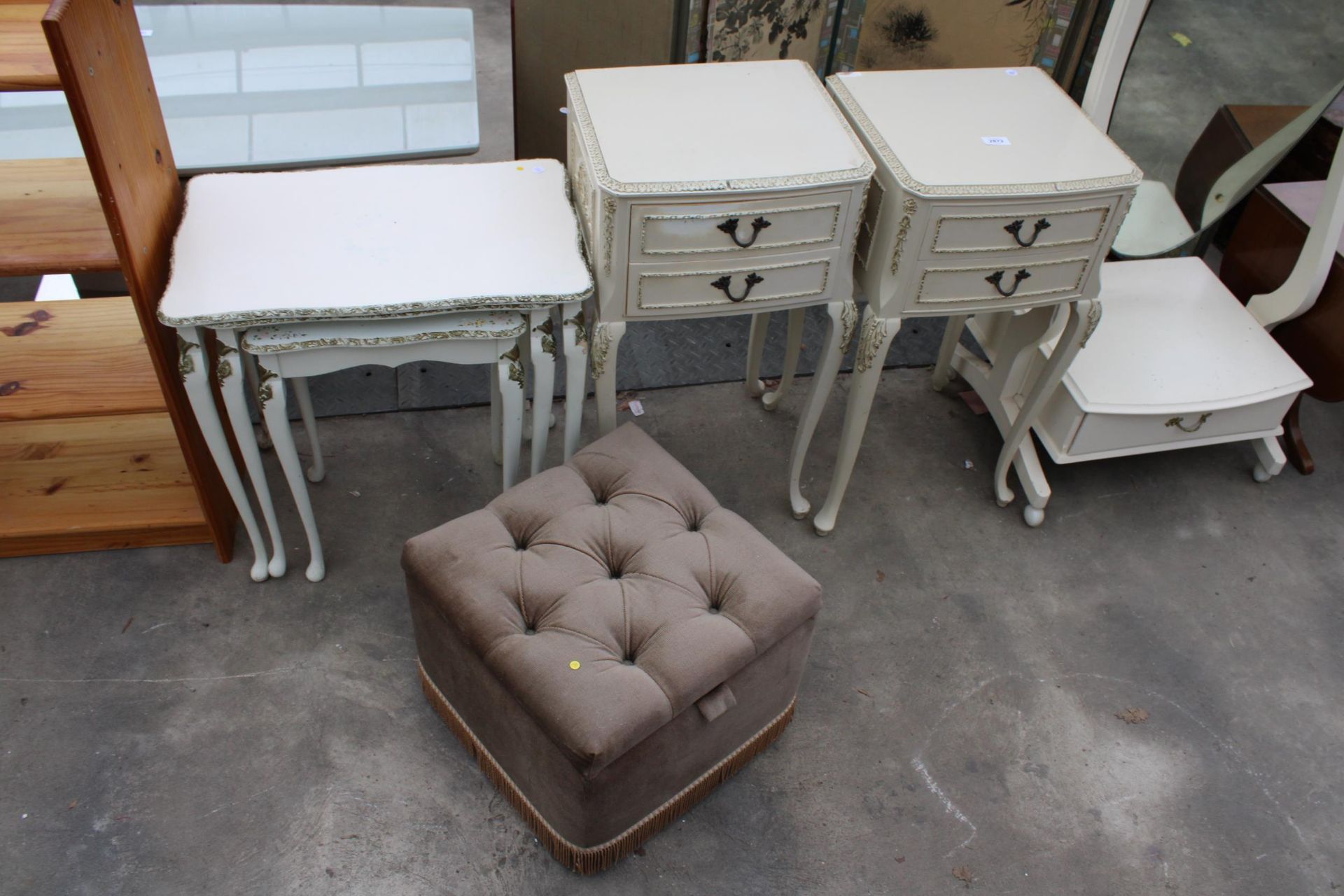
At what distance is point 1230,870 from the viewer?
6.85 ft

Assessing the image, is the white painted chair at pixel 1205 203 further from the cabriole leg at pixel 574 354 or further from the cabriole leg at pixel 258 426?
A: the cabriole leg at pixel 258 426

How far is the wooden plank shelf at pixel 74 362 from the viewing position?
2154mm

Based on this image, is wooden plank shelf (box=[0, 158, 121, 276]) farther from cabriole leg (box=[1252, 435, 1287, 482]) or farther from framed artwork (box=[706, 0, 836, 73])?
cabriole leg (box=[1252, 435, 1287, 482])

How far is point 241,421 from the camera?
207cm

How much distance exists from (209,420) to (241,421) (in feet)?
0.20

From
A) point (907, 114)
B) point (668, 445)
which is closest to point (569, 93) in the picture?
point (907, 114)

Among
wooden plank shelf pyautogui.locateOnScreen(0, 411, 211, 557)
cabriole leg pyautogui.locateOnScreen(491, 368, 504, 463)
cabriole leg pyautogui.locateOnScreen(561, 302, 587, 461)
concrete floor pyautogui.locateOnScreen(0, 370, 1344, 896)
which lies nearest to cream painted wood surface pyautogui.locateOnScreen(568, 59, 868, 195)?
cabriole leg pyautogui.locateOnScreen(561, 302, 587, 461)

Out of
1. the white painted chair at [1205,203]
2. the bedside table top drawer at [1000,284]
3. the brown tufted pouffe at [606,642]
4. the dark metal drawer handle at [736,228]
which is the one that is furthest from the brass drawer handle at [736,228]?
the white painted chair at [1205,203]

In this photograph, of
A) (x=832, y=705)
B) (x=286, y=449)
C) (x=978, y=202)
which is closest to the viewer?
(x=978, y=202)

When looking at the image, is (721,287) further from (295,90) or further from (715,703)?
(295,90)

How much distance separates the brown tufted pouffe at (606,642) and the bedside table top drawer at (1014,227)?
2.31 feet

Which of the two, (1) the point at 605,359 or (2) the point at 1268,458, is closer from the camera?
(1) the point at 605,359

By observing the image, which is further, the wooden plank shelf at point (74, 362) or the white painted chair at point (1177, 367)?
the white painted chair at point (1177, 367)

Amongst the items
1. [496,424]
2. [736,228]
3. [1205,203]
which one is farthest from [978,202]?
[1205,203]
